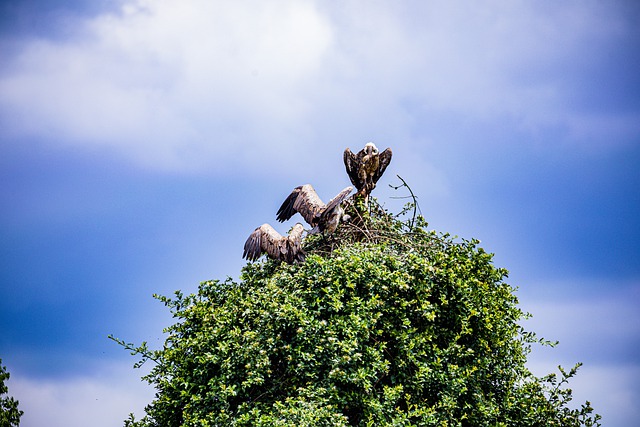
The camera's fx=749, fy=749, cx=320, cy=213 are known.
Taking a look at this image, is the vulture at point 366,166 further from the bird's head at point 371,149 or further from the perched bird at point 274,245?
the perched bird at point 274,245

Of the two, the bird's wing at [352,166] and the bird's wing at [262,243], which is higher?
the bird's wing at [352,166]

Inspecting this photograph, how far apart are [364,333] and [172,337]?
4.26 metres

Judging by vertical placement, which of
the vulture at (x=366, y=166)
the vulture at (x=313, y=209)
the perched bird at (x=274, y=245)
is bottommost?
the perched bird at (x=274, y=245)

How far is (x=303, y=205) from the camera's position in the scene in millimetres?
15344

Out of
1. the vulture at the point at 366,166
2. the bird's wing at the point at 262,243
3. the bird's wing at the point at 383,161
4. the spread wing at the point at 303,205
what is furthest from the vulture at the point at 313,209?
the bird's wing at the point at 383,161

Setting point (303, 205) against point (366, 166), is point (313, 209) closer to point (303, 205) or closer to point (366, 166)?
point (303, 205)

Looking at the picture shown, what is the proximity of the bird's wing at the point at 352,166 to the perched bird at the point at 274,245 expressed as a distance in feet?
5.52

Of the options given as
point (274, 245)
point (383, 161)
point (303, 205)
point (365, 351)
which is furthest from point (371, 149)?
point (365, 351)

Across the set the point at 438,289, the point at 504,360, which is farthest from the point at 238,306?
the point at 504,360

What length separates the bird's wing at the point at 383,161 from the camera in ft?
51.6

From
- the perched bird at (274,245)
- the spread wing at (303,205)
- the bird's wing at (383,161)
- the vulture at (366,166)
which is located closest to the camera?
the perched bird at (274,245)

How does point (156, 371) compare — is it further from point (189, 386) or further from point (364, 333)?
point (364, 333)

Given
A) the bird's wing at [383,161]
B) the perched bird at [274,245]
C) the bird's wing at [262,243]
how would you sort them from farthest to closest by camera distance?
1. the bird's wing at [383,161]
2. the bird's wing at [262,243]
3. the perched bird at [274,245]

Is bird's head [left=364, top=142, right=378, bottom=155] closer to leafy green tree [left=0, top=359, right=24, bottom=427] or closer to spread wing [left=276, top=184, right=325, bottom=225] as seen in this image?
spread wing [left=276, top=184, right=325, bottom=225]
